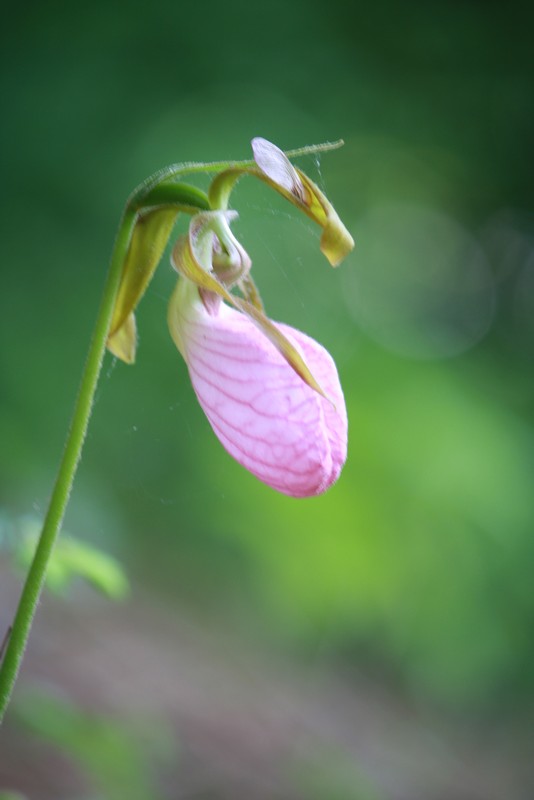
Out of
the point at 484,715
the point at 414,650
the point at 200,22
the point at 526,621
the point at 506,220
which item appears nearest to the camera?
the point at 200,22

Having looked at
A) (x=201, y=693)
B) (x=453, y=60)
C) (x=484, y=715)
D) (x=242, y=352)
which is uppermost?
(x=453, y=60)

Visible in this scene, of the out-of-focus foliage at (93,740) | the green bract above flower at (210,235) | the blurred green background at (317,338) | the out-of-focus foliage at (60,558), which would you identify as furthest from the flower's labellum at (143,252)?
the blurred green background at (317,338)

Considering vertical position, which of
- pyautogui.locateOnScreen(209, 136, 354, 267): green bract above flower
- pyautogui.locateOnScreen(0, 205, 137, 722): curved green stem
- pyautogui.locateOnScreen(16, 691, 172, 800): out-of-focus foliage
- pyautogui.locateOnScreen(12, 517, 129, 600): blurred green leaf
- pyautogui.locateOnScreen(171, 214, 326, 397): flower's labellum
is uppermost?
pyautogui.locateOnScreen(209, 136, 354, 267): green bract above flower

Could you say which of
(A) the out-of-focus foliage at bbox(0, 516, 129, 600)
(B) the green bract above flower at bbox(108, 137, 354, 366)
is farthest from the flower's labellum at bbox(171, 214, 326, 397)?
(A) the out-of-focus foliage at bbox(0, 516, 129, 600)

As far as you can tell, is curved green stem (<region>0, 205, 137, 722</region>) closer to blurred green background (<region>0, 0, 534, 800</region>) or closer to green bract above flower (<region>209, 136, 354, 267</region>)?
green bract above flower (<region>209, 136, 354, 267</region>)

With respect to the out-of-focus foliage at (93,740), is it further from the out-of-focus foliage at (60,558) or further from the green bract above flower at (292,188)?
the green bract above flower at (292,188)

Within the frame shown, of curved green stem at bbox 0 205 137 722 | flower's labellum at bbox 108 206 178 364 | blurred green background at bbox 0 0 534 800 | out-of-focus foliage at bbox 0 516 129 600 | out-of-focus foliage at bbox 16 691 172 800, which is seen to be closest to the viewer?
curved green stem at bbox 0 205 137 722

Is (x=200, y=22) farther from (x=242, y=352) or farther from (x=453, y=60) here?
(x=242, y=352)

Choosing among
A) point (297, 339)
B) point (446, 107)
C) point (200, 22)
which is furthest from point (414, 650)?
point (297, 339)
